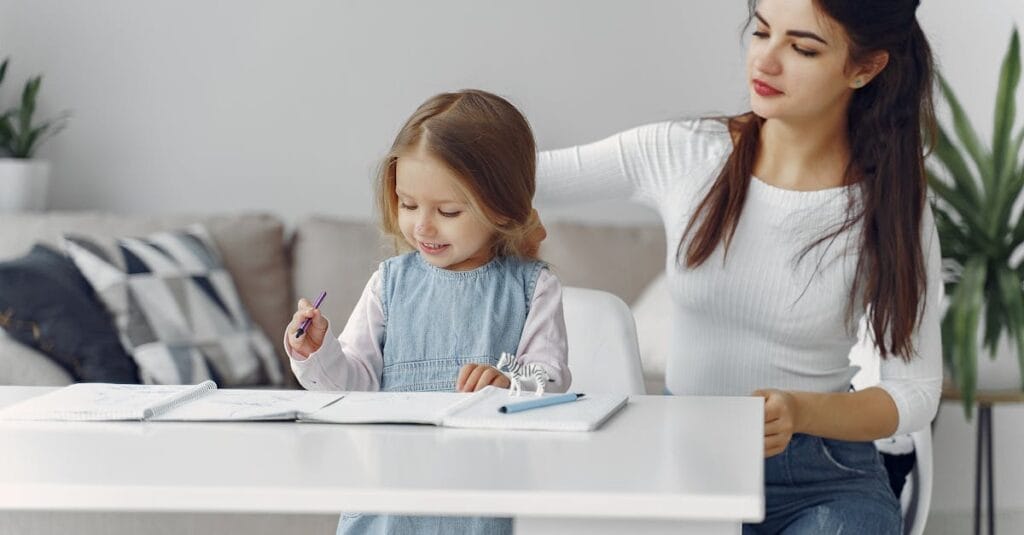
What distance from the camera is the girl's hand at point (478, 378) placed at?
1.34 m

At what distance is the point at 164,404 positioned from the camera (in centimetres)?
120

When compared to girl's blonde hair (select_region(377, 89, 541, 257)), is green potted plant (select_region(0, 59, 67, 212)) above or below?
below

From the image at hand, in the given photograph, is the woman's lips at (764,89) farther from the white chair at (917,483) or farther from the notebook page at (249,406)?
the notebook page at (249,406)

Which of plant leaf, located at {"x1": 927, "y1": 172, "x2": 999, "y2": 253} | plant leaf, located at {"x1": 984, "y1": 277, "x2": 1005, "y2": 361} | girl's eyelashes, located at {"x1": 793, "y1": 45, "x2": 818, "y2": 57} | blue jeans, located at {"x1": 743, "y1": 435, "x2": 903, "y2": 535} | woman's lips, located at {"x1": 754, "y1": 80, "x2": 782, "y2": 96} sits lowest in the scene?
plant leaf, located at {"x1": 984, "y1": 277, "x2": 1005, "y2": 361}

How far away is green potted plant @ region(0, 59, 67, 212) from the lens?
332cm

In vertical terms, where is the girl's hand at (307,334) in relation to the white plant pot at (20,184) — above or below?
above

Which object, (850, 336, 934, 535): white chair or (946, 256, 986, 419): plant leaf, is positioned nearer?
(850, 336, 934, 535): white chair

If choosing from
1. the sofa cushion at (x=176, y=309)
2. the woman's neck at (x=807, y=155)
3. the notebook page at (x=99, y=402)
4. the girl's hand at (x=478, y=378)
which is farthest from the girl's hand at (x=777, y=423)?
the sofa cushion at (x=176, y=309)

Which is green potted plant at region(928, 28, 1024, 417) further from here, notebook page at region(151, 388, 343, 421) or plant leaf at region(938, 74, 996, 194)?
notebook page at region(151, 388, 343, 421)

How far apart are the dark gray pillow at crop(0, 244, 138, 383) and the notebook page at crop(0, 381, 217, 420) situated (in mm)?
1460

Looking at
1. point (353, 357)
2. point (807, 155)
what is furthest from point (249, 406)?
point (807, 155)

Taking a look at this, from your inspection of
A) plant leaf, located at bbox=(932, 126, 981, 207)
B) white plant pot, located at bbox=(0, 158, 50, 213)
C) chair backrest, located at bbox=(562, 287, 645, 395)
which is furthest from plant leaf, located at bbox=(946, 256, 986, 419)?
white plant pot, located at bbox=(0, 158, 50, 213)

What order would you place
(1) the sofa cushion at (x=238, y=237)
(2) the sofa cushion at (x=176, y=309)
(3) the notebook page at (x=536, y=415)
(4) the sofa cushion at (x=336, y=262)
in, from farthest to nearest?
(4) the sofa cushion at (x=336, y=262) → (1) the sofa cushion at (x=238, y=237) → (2) the sofa cushion at (x=176, y=309) → (3) the notebook page at (x=536, y=415)

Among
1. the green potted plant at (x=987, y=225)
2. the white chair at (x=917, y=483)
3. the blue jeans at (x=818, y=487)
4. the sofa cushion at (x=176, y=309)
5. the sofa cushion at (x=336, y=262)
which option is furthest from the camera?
the sofa cushion at (x=336, y=262)
